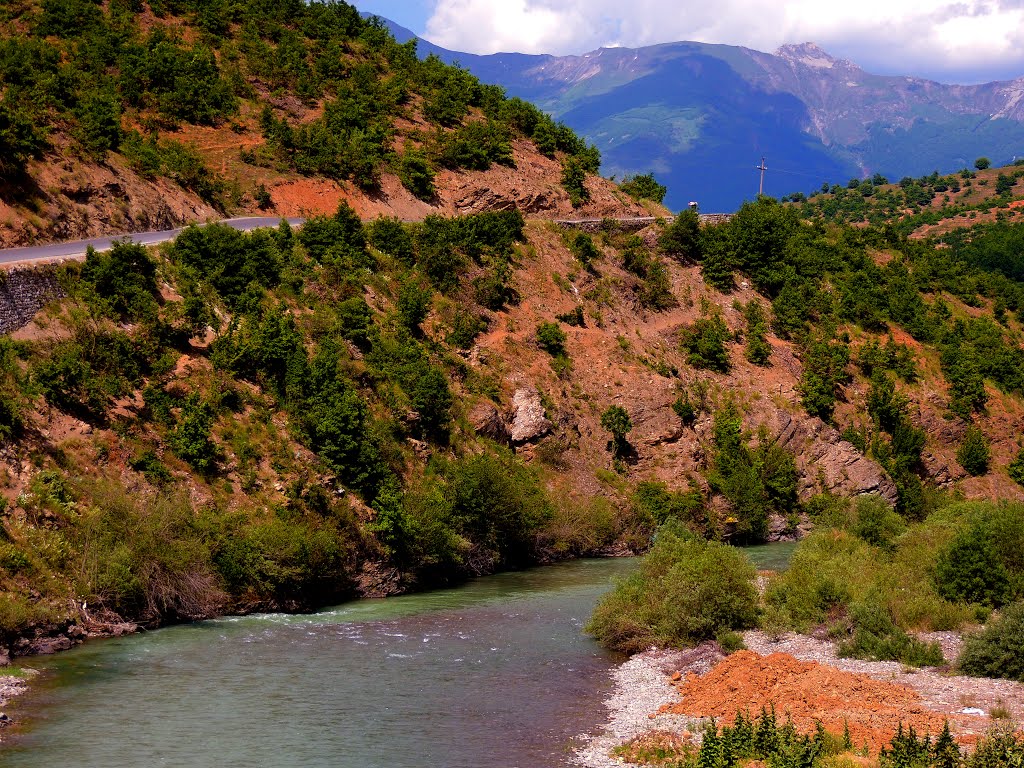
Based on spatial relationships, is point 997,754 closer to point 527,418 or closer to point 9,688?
point 9,688

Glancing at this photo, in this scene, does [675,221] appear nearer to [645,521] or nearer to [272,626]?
[645,521]

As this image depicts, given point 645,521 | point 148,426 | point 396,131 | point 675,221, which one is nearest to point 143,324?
point 148,426

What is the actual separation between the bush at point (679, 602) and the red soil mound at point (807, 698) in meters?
3.27

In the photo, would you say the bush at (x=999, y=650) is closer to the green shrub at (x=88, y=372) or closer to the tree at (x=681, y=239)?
the green shrub at (x=88, y=372)

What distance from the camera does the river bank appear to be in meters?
20.0

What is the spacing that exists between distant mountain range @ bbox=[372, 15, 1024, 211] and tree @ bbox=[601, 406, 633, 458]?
69168 millimetres

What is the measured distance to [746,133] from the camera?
148000 millimetres

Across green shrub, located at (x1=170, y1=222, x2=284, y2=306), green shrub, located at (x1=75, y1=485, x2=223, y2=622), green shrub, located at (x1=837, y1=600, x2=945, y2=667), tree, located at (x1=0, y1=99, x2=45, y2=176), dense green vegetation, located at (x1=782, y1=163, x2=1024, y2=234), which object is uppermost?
dense green vegetation, located at (x1=782, y1=163, x2=1024, y2=234)

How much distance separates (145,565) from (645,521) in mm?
21906

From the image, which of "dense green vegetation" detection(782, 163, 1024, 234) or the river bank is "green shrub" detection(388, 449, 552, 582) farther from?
"dense green vegetation" detection(782, 163, 1024, 234)

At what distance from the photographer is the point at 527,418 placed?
1778 inches

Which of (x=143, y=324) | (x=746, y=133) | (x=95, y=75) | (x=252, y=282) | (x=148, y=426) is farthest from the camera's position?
(x=746, y=133)

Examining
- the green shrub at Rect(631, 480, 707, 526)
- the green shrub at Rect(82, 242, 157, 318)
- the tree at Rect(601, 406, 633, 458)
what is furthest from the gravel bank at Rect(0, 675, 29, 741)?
the tree at Rect(601, 406, 633, 458)

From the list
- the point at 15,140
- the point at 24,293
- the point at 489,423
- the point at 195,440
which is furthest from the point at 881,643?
the point at 15,140
